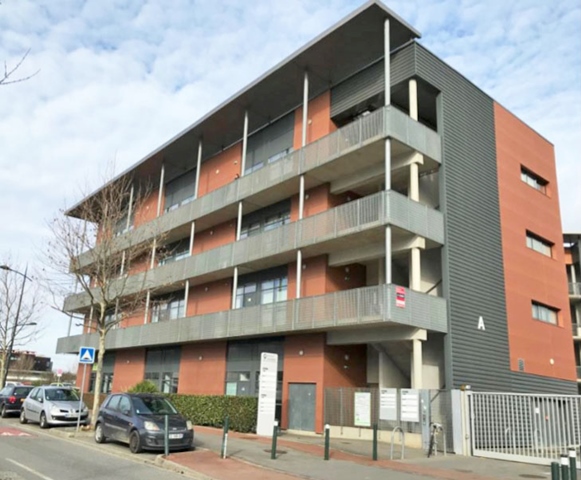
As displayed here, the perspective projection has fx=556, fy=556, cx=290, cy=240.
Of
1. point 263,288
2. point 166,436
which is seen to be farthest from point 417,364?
point 263,288

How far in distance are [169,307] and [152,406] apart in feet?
58.5

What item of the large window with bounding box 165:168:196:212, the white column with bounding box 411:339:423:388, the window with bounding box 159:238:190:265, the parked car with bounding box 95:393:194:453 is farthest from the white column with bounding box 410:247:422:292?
the large window with bounding box 165:168:196:212

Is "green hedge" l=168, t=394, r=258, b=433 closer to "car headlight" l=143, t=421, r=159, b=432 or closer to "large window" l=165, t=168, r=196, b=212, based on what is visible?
"car headlight" l=143, t=421, r=159, b=432

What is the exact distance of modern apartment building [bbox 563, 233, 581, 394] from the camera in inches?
1585

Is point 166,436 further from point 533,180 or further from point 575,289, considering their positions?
point 575,289

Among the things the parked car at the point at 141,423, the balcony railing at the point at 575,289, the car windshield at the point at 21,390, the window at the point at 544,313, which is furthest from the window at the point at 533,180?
the car windshield at the point at 21,390

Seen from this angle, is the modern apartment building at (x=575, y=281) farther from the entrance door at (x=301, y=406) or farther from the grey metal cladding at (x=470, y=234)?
the entrance door at (x=301, y=406)

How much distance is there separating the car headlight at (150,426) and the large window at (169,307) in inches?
661

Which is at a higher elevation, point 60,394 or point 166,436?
point 60,394

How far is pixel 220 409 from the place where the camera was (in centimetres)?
2131

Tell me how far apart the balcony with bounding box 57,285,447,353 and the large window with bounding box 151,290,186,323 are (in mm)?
2533

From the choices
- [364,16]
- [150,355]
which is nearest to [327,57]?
[364,16]

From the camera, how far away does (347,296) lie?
1914 cm

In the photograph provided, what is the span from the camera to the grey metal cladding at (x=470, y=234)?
19.7m
